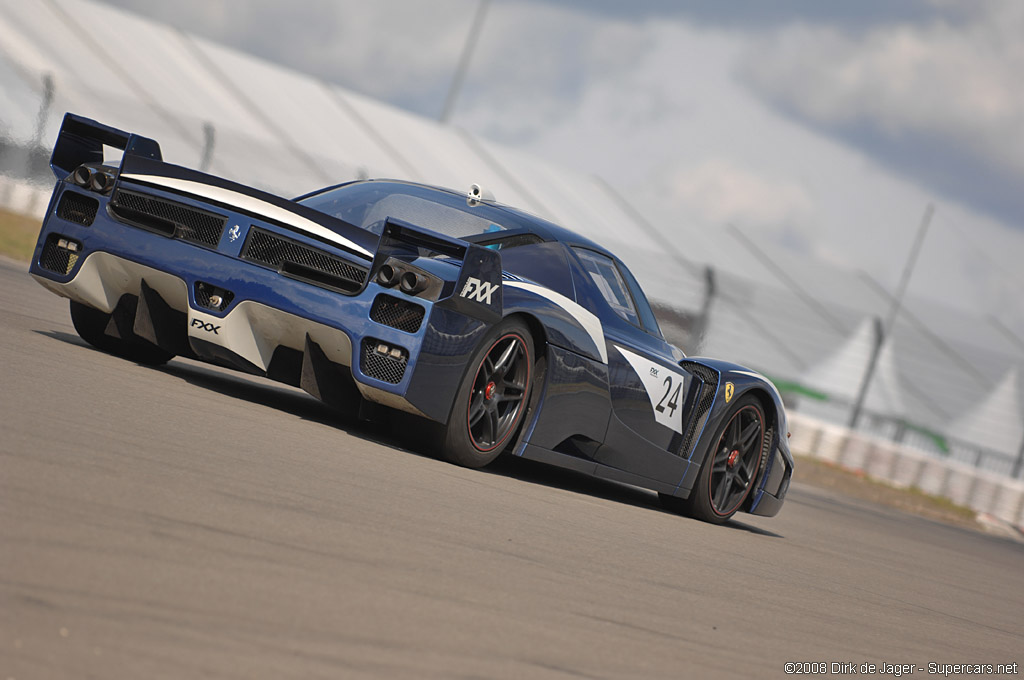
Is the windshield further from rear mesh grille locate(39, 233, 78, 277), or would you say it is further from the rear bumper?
rear mesh grille locate(39, 233, 78, 277)

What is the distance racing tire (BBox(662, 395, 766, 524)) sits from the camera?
7.08 meters

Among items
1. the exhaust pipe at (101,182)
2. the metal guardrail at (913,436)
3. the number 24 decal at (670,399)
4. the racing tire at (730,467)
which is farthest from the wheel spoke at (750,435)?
the metal guardrail at (913,436)

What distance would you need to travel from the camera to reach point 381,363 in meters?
5.26

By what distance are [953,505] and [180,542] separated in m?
15.9

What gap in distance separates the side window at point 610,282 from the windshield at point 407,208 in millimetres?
535

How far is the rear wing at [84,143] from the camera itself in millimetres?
5973

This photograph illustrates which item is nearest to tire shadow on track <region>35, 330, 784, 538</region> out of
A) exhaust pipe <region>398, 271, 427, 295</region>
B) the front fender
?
the front fender

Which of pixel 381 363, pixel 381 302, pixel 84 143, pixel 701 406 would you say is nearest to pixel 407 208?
pixel 381 302

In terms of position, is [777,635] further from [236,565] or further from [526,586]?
[236,565]

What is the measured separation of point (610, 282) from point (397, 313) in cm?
172

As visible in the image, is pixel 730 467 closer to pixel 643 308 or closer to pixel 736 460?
→ pixel 736 460

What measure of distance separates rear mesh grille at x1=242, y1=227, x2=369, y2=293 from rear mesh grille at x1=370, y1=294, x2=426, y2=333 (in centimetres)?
12

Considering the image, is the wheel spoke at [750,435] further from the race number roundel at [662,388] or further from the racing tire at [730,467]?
the race number roundel at [662,388]

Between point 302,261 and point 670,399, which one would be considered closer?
point 302,261
